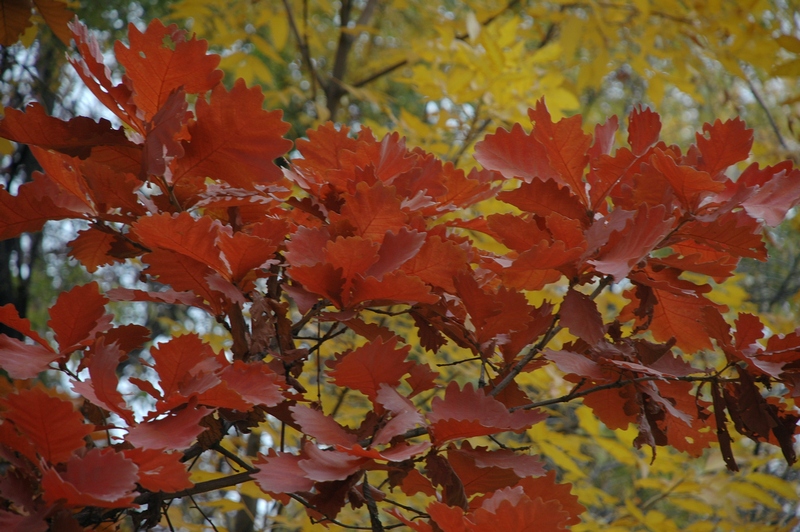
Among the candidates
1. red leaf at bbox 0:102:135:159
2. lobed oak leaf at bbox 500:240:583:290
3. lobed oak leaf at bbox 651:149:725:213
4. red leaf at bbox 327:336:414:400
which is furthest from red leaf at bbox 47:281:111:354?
lobed oak leaf at bbox 651:149:725:213

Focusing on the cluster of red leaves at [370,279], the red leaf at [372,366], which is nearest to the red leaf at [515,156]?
the cluster of red leaves at [370,279]

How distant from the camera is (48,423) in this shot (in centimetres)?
53

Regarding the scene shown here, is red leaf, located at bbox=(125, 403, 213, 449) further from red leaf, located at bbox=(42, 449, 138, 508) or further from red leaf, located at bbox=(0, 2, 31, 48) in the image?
red leaf, located at bbox=(0, 2, 31, 48)

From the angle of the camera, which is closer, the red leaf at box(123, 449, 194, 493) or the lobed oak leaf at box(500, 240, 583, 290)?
the red leaf at box(123, 449, 194, 493)

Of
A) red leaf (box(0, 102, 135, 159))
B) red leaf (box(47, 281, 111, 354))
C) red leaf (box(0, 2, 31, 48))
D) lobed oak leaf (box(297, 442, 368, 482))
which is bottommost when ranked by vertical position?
lobed oak leaf (box(297, 442, 368, 482))

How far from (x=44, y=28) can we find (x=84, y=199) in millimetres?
1584

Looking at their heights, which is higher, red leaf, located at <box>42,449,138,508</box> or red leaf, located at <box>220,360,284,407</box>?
red leaf, located at <box>220,360,284,407</box>

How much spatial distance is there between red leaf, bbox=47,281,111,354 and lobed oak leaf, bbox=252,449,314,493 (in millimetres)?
229

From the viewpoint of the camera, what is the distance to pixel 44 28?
200 cm

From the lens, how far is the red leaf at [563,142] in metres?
0.72

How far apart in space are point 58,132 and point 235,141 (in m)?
0.16

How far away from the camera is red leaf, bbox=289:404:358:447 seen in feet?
1.96

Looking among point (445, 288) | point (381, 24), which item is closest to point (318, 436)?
point (445, 288)

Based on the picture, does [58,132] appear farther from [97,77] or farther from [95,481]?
[95,481]
